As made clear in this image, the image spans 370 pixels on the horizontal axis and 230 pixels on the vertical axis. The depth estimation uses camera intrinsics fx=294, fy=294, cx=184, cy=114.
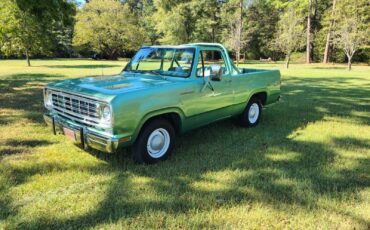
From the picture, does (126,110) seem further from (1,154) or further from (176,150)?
(1,154)

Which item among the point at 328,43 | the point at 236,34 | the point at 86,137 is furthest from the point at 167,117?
the point at 328,43

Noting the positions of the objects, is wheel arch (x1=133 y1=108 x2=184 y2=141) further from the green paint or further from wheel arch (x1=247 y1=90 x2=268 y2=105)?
wheel arch (x1=247 y1=90 x2=268 y2=105)

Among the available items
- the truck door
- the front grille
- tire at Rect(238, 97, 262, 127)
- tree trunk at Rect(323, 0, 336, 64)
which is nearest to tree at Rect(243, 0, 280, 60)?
tree trunk at Rect(323, 0, 336, 64)

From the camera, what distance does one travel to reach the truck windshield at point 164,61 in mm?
5152

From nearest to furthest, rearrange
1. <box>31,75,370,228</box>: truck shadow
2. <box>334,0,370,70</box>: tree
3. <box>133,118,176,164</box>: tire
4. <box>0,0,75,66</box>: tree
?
<box>31,75,370,228</box>: truck shadow
<box>133,118,176,164</box>: tire
<box>0,0,75,66</box>: tree
<box>334,0,370,70</box>: tree

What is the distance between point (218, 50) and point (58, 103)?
315cm

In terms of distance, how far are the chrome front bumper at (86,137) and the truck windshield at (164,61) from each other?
1771 mm

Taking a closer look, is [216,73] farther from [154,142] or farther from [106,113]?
[106,113]

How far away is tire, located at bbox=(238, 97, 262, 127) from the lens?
21.5 feet

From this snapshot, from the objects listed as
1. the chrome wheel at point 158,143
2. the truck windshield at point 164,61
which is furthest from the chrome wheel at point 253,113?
the chrome wheel at point 158,143

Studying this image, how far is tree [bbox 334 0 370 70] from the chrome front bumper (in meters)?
27.3

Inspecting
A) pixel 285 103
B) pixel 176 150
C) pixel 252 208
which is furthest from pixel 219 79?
pixel 285 103

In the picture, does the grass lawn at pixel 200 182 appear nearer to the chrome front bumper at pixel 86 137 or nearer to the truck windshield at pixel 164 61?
the chrome front bumper at pixel 86 137

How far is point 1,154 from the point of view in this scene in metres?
4.82
